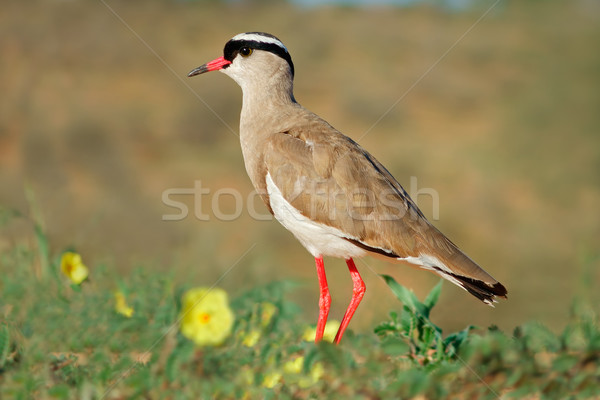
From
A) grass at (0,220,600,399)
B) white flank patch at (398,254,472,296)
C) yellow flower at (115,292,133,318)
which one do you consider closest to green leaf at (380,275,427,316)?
grass at (0,220,600,399)

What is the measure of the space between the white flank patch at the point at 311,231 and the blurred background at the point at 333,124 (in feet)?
5.79

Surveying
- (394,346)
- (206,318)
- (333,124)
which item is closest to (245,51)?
(206,318)

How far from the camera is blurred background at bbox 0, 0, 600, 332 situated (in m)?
11.0

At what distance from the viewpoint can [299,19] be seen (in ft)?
94.1

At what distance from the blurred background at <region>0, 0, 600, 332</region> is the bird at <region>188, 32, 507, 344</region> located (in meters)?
1.76

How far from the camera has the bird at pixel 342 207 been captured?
374cm

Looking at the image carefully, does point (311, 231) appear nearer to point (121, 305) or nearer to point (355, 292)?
point (355, 292)

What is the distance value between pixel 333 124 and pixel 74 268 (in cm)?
1571

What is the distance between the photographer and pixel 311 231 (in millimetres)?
3844

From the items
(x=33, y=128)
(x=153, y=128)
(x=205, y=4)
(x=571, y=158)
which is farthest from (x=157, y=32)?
(x=571, y=158)

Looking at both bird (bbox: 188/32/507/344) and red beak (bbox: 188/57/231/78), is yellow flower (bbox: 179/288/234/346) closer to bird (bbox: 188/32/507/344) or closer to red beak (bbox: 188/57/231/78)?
bird (bbox: 188/32/507/344)

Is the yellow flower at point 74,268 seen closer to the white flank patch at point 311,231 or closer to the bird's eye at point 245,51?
the white flank patch at point 311,231

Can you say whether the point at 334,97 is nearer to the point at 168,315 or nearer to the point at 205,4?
the point at 205,4

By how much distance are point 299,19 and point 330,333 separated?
26.7 m
